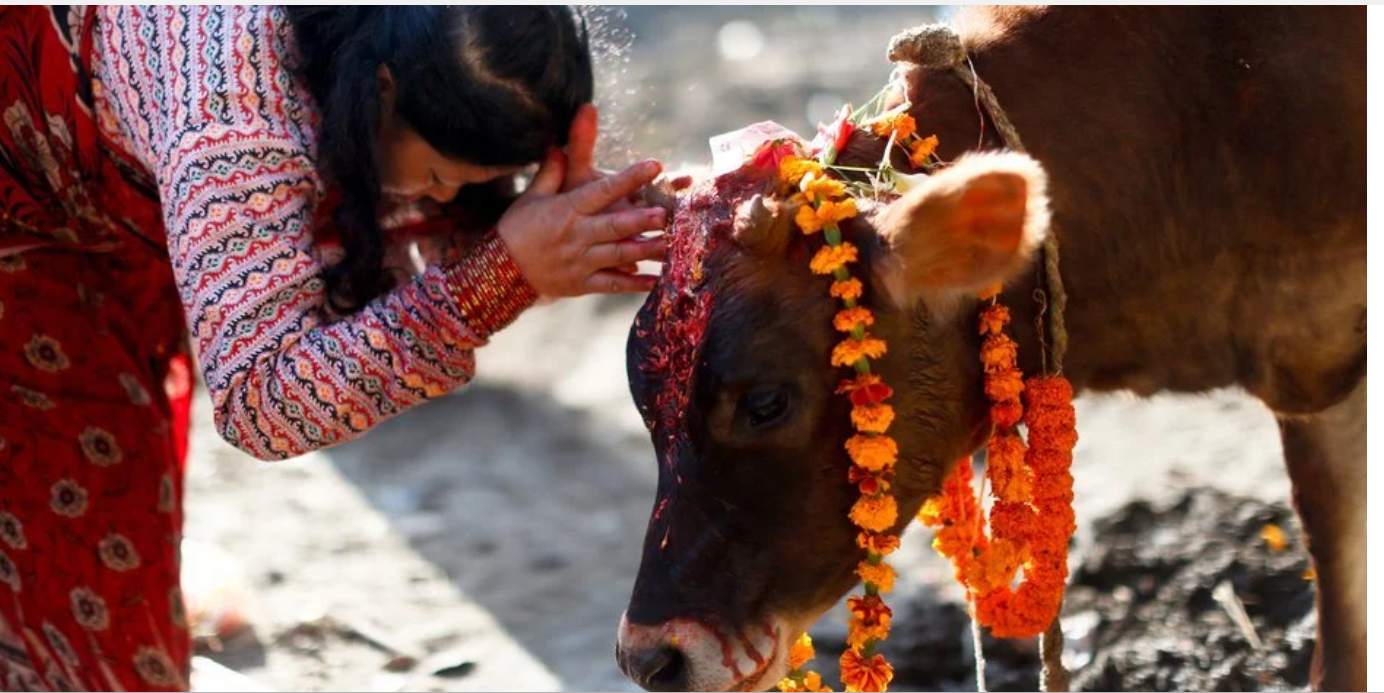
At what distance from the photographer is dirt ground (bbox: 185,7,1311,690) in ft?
12.5

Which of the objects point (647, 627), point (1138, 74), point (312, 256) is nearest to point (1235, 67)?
point (1138, 74)

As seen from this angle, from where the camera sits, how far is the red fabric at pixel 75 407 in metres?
A: 2.88

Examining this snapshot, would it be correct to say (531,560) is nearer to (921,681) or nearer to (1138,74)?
(921,681)

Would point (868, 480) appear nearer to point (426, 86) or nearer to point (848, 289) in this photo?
point (848, 289)

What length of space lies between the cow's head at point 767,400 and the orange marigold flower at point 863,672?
10 centimetres

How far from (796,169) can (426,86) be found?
0.74 metres

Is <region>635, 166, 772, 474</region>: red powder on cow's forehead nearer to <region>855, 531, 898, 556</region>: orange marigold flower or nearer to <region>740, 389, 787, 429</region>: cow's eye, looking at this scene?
<region>740, 389, 787, 429</region>: cow's eye

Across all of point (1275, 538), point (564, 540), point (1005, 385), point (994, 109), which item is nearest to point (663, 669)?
point (1005, 385)

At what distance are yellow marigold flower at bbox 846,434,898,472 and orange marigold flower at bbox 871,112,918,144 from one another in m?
0.50

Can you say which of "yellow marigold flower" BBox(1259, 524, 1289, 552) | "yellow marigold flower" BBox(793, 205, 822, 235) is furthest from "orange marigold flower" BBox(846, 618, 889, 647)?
"yellow marigold flower" BBox(1259, 524, 1289, 552)

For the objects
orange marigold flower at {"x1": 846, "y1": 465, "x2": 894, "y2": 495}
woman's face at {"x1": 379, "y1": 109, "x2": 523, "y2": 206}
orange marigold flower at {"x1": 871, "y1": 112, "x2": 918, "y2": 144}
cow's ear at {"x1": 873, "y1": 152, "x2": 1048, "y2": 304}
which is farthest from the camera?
woman's face at {"x1": 379, "y1": 109, "x2": 523, "y2": 206}

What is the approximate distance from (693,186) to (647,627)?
714 mm

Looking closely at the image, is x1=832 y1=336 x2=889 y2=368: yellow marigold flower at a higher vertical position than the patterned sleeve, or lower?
lower

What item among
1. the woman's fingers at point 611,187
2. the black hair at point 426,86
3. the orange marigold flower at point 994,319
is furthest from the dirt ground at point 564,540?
the orange marigold flower at point 994,319
